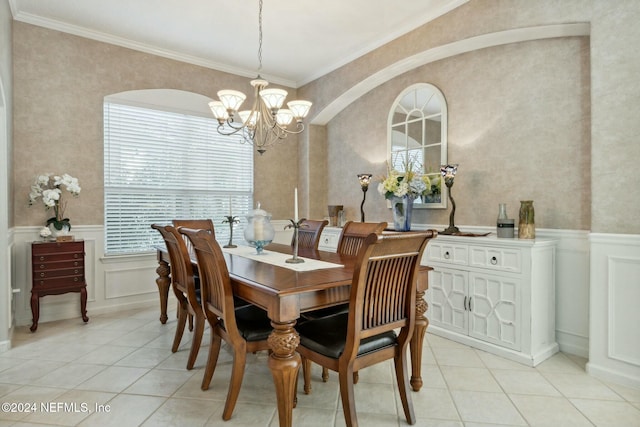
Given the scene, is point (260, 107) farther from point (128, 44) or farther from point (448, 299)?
point (448, 299)

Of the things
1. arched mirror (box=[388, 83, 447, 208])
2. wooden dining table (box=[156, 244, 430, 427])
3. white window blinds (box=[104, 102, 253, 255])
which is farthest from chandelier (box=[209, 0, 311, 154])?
arched mirror (box=[388, 83, 447, 208])

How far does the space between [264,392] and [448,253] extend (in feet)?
6.09

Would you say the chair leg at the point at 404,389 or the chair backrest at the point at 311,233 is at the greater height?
the chair backrest at the point at 311,233

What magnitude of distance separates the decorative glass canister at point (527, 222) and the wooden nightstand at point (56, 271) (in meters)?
3.95

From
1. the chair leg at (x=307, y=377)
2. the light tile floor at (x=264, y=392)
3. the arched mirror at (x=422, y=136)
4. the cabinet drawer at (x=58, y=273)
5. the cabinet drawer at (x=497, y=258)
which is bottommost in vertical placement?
the light tile floor at (x=264, y=392)

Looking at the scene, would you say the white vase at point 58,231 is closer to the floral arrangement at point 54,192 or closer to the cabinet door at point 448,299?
the floral arrangement at point 54,192

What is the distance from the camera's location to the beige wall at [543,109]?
230 centimetres

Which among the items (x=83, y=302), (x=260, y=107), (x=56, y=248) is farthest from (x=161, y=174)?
(x=260, y=107)

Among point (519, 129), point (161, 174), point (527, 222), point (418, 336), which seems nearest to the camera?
point (418, 336)

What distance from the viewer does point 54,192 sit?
340 cm

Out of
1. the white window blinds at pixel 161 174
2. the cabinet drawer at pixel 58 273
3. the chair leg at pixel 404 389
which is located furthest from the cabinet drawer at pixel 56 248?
the chair leg at pixel 404 389

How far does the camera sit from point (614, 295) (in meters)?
2.33

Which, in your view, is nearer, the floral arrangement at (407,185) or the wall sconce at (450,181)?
the wall sconce at (450,181)

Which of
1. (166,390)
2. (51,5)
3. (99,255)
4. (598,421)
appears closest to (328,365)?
(166,390)
